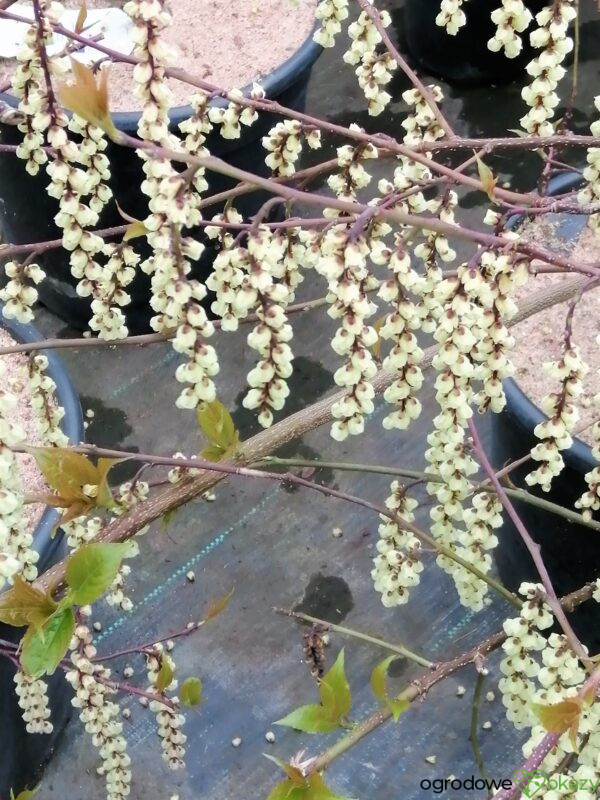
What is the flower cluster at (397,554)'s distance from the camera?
1.28 m

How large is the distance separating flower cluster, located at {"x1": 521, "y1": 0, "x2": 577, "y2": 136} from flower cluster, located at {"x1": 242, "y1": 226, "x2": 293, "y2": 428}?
1.54 ft

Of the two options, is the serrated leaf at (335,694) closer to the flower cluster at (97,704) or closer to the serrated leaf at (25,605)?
the serrated leaf at (25,605)

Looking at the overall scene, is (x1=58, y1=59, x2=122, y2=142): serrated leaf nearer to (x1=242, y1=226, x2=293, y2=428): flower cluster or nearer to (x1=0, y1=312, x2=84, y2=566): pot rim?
(x1=242, y1=226, x2=293, y2=428): flower cluster

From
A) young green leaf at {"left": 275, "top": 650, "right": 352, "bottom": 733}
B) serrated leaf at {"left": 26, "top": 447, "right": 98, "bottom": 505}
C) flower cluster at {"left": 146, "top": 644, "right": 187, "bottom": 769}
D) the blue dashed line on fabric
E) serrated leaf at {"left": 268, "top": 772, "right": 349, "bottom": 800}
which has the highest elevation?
serrated leaf at {"left": 26, "top": 447, "right": 98, "bottom": 505}

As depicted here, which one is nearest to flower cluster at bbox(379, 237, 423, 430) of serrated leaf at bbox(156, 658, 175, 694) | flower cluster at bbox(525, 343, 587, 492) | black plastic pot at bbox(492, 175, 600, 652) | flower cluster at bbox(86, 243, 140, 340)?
flower cluster at bbox(525, 343, 587, 492)

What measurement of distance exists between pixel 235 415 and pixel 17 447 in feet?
5.10

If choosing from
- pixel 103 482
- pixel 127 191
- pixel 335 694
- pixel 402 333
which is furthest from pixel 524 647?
pixel 127 191

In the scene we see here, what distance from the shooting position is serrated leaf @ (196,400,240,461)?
1075 mm

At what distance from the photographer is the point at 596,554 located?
5.73 ft

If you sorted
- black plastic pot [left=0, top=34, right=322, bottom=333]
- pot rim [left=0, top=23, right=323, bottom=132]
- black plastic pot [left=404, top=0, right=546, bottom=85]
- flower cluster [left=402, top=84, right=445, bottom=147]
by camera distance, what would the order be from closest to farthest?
flower cluster [left=402, top=84, right=445, bottom=147] → pot rim [left=0, top=23, right=323, bottom=132] → black plastic pot [left=0, top=34, right=322, bottom=333] → black plastic pot [left=404, top=0, right=546, bottom=85]

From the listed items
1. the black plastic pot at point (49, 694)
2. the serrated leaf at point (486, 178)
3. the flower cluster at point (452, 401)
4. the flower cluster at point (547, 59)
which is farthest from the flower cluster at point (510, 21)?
the black plastic pot at point (49, 694)

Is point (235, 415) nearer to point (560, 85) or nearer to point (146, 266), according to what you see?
point (146, 266)

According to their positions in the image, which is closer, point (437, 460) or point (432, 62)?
point (437, 460)

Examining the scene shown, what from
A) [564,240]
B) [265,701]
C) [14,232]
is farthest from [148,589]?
[564,240]
